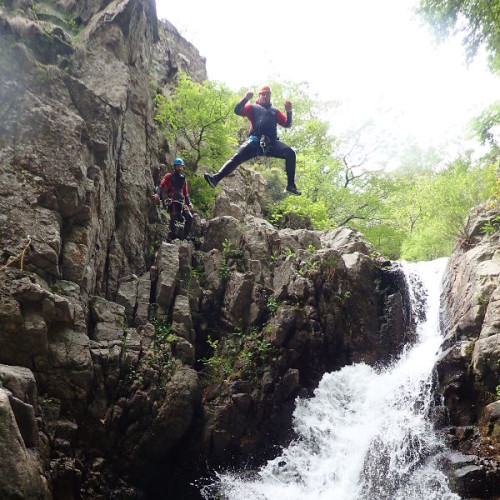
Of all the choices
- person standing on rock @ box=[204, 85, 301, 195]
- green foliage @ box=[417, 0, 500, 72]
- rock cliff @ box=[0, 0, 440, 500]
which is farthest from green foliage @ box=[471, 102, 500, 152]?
person standing on rock @ box=[204, 85, 301, 195]

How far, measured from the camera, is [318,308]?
13680 mm

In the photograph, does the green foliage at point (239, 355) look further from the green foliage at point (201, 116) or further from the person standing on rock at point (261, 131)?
the green foliage at point (201, 116)

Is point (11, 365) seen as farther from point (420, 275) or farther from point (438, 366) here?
point (420, 275)

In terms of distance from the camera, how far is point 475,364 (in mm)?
11109

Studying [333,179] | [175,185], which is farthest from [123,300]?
[333,179]

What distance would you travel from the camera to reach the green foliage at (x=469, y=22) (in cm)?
1017

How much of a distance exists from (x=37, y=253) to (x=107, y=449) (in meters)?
4.49

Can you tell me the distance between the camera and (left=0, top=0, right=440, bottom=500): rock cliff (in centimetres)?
873

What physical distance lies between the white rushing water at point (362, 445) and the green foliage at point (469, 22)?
27.9 ft

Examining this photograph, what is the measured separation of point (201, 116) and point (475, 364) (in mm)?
12398

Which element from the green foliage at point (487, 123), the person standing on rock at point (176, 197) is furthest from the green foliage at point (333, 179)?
the person standing on rock at point (176, 197)

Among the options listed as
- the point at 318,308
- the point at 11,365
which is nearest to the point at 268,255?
the point at 318,308

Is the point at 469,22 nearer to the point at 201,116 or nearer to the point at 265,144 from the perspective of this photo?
the point at 265,144

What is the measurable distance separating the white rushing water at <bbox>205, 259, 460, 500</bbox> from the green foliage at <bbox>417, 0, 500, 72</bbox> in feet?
27.9
